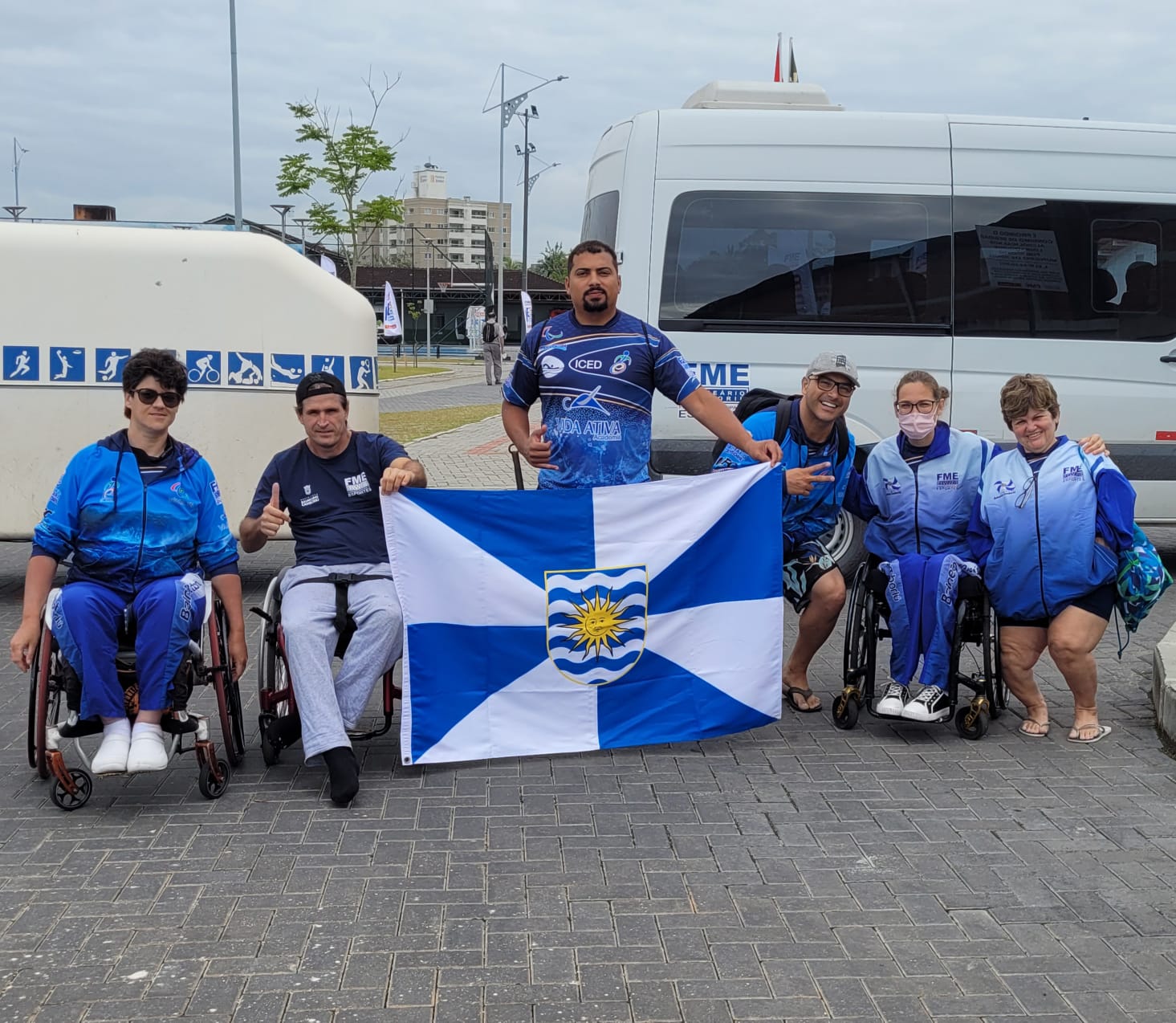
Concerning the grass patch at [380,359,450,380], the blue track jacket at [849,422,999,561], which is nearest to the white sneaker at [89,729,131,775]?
the blue track jacket at [849,422,999,561]

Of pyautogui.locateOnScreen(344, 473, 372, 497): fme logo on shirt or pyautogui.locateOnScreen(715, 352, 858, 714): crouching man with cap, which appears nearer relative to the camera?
pyautogui.locateOnScreen(344, 473, 372, 497): fme logo on shirt

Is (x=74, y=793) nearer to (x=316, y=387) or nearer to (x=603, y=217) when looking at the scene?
(x=316, y=387)

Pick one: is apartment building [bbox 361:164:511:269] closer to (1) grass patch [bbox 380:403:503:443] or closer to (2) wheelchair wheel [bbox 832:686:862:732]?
(1) grass patch [bbox 380:403:503:443]

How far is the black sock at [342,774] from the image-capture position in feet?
15.6

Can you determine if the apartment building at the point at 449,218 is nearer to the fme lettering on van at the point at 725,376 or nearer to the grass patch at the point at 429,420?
the grass patch at the point at 429,420

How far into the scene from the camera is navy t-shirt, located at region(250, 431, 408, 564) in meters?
5.40

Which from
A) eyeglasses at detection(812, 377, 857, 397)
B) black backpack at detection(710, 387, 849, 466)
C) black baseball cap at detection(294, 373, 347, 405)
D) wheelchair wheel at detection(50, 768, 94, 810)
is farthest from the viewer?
black backpack at detection(710, 387, 849, 466)

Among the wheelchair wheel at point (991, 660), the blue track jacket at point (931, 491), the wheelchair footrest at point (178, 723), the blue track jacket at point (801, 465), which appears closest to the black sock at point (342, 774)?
the wheelchair footrest at point (178, 723)

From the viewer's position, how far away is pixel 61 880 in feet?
13.4

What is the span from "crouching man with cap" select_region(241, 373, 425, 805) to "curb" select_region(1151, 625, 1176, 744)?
3171 millimetres

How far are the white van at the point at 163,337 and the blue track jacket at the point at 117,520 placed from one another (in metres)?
3.20

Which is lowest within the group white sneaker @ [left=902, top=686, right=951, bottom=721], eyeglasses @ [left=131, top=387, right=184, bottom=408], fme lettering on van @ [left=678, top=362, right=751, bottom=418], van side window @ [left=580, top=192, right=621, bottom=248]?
white sneaker @ [left=902, top=686, right=951, bottom=721]

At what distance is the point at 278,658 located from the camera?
17.5 feet

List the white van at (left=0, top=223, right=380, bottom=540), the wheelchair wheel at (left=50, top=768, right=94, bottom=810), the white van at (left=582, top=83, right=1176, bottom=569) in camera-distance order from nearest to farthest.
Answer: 1. the wheelchair wheel at (left=50, top=768, right=94, bottom=810)
2. the white van at (left=0, top=223, right=380, bottom=540)
3. the white van at (left=582, top=83, right=1176, bottom=569)
